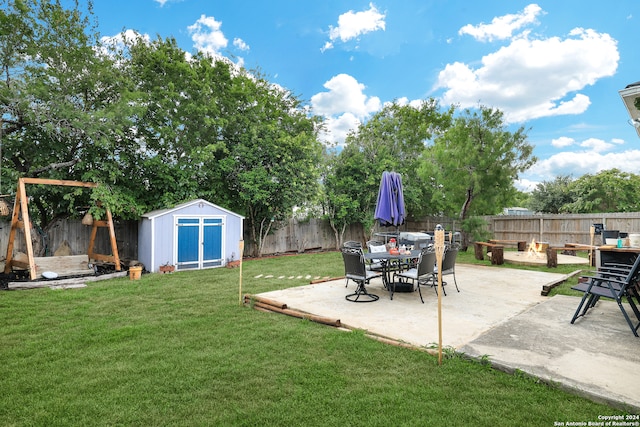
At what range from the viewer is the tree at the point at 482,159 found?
1141cm

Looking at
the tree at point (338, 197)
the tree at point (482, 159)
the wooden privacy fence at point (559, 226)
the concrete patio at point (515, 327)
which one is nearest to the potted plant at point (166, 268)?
the concrete patio at point (515, 327)

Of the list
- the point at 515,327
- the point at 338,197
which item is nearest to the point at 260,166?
the point at 338,197

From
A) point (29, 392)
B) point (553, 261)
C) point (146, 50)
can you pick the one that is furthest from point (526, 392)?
point (146, 50)

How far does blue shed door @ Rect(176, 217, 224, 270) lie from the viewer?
8.99m

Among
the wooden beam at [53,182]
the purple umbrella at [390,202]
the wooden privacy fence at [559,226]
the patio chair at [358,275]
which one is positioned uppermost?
the wooden beam at [53,182]

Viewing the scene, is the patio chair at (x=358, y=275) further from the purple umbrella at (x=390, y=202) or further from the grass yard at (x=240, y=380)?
the purple umbrella at (x=390, y=202)

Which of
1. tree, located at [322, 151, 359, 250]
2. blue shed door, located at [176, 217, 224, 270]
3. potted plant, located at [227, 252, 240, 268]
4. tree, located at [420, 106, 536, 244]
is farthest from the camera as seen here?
tree, located at [322, 151, 359, 250]

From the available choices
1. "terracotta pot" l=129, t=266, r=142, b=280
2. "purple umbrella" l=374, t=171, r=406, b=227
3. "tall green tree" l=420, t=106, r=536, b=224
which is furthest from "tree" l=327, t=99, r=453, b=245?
"terracotta pot" l=129, t=266, r=142, b=280

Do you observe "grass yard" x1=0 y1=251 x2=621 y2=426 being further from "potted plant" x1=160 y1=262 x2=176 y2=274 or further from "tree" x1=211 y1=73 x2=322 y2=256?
"tree" x1=211 y1=73 x2=322 y2=256

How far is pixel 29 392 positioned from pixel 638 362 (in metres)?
5.04

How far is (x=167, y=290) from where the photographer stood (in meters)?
6.32

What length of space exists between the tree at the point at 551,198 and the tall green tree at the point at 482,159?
12.7 m

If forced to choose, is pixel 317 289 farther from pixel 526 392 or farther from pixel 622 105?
pixel 622 105

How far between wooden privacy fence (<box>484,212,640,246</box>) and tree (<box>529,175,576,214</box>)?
1051cm
